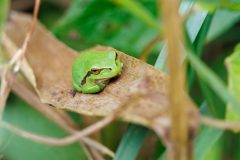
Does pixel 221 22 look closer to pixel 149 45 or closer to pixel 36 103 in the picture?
pixel 149 45

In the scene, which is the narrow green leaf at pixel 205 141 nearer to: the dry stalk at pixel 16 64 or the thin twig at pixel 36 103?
the thin twig at pixel 36 103

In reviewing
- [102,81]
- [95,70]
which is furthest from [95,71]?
[102,81]

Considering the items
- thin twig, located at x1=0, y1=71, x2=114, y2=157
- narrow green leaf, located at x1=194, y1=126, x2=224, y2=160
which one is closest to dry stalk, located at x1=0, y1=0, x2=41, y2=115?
thin twig, located at x1=0, y1=71, x2=114, y2=157

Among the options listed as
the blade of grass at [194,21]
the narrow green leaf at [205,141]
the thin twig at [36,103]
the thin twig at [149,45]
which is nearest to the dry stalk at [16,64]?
the thin twig at [36,103]

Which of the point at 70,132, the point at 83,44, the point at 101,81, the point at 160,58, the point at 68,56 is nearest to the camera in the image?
the point at 160,58

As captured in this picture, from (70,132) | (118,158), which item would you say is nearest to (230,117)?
(118,158)

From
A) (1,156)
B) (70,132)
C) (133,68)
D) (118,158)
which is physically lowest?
(1,156)

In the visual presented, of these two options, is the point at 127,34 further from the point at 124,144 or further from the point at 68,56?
the point at 124,144
